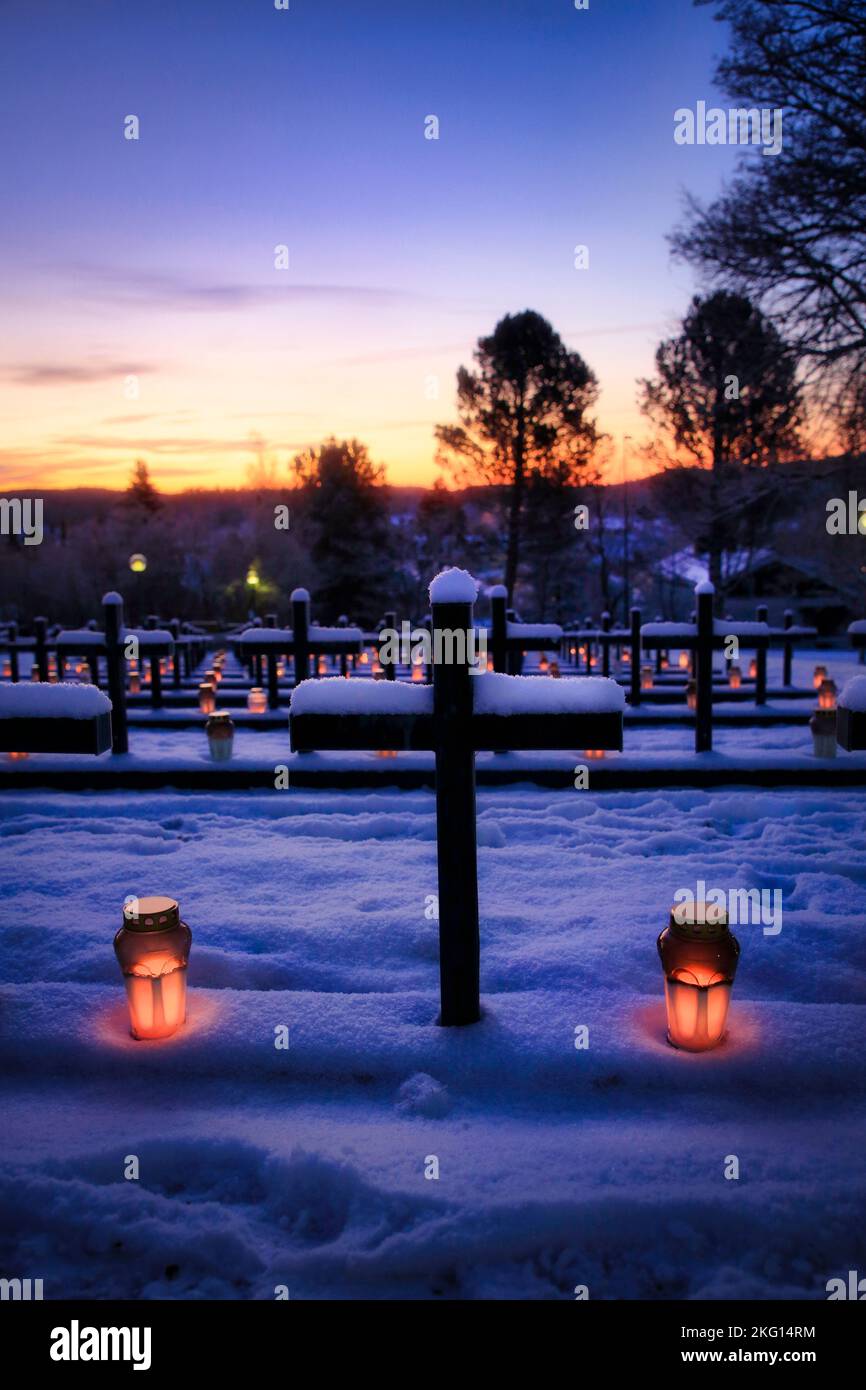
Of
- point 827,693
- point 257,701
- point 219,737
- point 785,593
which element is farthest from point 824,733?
point 785,593

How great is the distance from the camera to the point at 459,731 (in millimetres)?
3191

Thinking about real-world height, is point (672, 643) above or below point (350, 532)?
below

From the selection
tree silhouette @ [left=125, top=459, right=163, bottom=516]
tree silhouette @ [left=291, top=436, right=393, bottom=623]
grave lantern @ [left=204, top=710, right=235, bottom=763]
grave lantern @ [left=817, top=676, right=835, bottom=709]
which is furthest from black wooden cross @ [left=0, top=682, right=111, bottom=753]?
tree silhouette @ [left=125, top=459, right=163, bottom=516]

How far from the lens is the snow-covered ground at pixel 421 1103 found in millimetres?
→ 2195

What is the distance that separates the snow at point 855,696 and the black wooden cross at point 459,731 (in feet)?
3.60

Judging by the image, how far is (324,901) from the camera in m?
4.79

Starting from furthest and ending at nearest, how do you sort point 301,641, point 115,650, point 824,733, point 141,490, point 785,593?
point 141,490, point 785,593, point 301,641, point 115,650, point 824,733

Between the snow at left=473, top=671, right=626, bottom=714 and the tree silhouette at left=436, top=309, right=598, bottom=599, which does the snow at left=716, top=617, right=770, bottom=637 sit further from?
the tree silhouette at left=436, top=309, right=598, bottom=599

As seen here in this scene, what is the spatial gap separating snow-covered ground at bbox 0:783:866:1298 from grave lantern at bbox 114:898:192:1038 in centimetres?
10

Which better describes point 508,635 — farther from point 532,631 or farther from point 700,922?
point 700,922

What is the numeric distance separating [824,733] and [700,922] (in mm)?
6084

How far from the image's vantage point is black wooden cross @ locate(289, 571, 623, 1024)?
10.3 ft

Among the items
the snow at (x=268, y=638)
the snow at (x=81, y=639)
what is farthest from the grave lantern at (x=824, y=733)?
the snow at (x=81, y=639)
